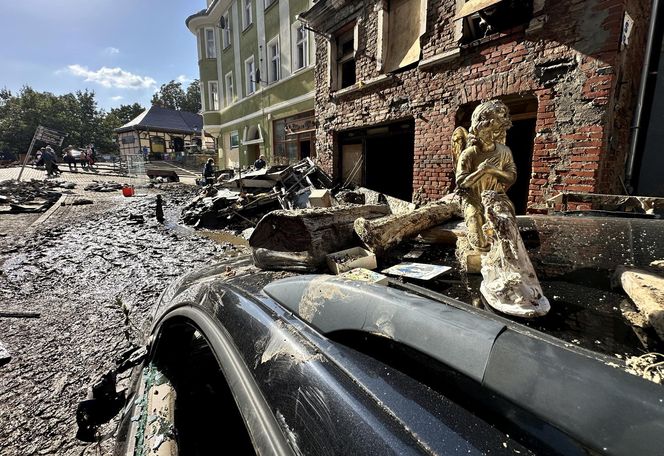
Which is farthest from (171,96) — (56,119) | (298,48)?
(298,48)

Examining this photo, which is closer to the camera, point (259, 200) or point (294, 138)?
point (259, 200)

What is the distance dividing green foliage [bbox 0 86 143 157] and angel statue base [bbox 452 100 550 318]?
52.3 m

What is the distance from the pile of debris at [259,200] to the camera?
31.4 ft

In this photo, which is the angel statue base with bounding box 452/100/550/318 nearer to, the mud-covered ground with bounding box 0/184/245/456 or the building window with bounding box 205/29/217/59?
the mud-covered ground with bounding box 0/184/245/456

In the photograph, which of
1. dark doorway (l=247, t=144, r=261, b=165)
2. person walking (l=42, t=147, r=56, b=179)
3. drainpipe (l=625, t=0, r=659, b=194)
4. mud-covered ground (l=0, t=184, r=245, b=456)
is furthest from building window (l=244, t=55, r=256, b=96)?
drainpipe (l=625, t=0, r=659, b=194)

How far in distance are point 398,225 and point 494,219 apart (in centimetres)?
69

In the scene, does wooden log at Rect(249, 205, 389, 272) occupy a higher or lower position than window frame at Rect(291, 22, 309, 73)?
lower

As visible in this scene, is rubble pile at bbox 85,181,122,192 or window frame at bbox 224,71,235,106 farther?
window frame at bbox 224,71,235,106

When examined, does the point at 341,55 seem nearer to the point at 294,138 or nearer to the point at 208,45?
the point at 294,138

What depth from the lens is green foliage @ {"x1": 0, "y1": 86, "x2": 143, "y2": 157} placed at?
126 ft

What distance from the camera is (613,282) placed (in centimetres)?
113

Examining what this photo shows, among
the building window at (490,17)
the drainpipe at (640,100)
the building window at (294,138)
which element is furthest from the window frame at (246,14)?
the drainpipe at (640,100)

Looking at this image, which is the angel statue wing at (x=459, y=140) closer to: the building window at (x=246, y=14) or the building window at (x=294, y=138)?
the building window at (x=294, y=138)

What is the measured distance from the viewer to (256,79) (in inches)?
633
